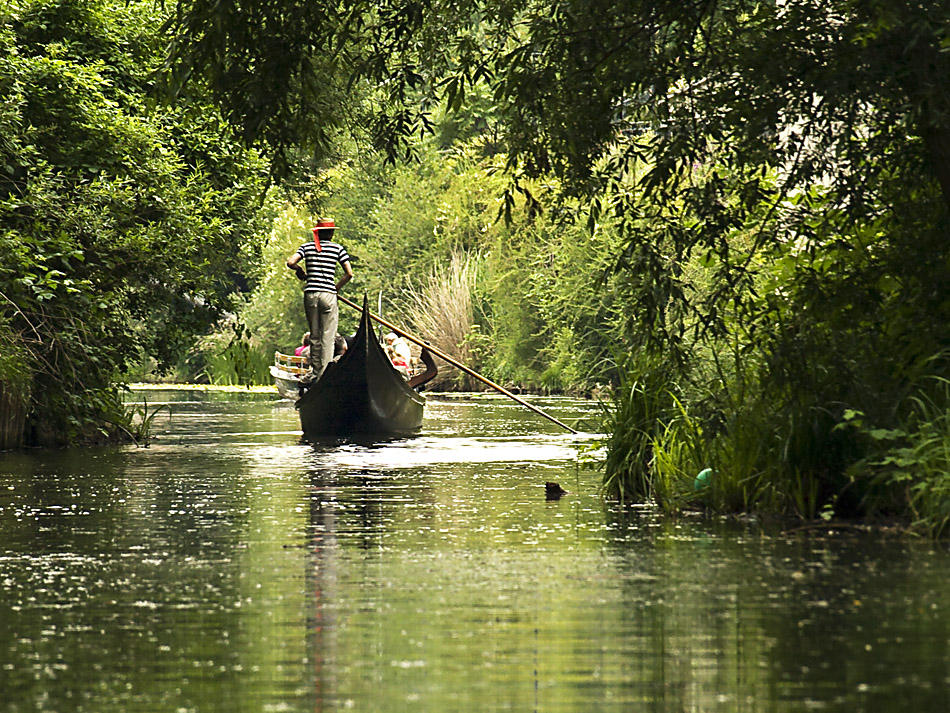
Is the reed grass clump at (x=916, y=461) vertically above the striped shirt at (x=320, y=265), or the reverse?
the striped shirt at (x=320, y=265)

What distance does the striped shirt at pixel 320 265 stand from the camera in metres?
22.5

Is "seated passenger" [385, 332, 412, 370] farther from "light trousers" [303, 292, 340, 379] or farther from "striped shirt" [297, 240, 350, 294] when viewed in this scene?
"striped shirt" [297, 240, 350, 294]

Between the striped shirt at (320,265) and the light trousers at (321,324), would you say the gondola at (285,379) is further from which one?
the striped shirt at (320,265)

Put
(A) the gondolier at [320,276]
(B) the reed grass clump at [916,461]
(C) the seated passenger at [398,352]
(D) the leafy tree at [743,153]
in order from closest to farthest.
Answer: (B) the reed grass clump at [916,461], (D) the leafy tree at [743,153], (A) the gondolier at [320,276], (C) the seated passenger at [398,352]

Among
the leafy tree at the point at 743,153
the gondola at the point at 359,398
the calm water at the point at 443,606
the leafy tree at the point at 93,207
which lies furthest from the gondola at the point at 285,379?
the leafy tree at the point at 743,153

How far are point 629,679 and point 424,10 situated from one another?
691cm

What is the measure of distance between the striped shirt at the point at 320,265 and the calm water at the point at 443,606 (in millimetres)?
8213

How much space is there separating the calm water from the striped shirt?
26.9 ft

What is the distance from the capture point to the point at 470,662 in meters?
6.49

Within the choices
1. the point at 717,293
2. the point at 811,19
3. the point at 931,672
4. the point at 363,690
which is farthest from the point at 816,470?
the point at 363,690

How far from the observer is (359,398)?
2316 centimetres

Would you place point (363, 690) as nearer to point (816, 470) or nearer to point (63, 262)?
point (816, 470)

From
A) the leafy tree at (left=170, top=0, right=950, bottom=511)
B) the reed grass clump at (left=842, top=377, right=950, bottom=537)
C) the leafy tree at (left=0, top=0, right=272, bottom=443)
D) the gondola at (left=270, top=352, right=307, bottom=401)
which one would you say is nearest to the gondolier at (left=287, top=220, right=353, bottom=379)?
the leafy tree at (left=0, top=0, right=272, bottom=443)

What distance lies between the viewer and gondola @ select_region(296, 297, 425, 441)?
74.7 feet
